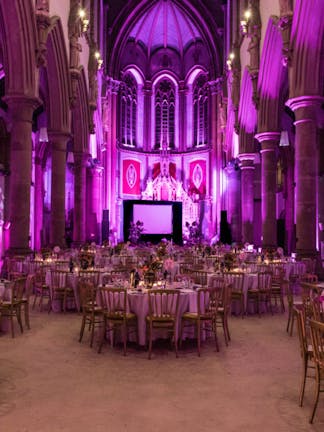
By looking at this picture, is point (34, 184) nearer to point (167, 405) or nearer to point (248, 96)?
point (248, 96)

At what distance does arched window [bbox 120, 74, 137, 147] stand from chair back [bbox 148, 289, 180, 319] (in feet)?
102

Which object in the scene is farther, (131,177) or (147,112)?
(147,112)

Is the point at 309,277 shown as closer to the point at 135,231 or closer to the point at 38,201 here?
the point at 38,201

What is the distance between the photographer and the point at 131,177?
124 ft

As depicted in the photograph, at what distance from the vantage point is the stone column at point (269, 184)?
63.8 feet

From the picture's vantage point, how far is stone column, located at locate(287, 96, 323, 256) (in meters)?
14.3

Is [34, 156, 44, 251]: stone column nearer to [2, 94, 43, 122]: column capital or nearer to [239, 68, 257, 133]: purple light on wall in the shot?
[239, 68, 257, 133]: purple light on wall

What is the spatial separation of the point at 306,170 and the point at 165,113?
2680 centimetres

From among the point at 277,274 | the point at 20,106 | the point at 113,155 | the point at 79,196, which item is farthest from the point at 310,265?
the point at 113,155

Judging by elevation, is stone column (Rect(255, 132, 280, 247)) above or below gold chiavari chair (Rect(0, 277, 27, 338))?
above

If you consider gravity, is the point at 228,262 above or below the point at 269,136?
below

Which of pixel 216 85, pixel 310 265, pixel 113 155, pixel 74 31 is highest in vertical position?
pixel 216 85

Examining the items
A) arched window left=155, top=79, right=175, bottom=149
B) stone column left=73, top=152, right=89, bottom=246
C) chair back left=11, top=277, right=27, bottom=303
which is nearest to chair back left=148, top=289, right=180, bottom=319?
chair back left=11, top=277, right=27, bottom=303

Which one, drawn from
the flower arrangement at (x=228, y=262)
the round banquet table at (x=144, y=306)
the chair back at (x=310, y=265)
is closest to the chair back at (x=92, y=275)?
the round banquet table at (x=144, y=306)
